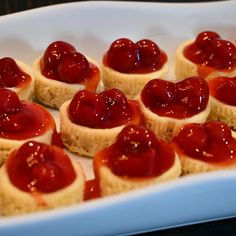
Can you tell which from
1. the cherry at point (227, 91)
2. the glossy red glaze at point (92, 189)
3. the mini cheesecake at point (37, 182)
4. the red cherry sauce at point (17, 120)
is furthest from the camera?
the cherry at point (227, 91)

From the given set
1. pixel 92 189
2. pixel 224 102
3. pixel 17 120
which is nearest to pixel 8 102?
pixel 17 120

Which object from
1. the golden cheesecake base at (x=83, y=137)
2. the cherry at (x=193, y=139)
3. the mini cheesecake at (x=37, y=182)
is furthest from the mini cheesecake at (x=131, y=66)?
the mini cheesecake at (x=37, y=182)

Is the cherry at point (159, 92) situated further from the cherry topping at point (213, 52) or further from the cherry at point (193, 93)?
the cherry topping at point (213, 52)

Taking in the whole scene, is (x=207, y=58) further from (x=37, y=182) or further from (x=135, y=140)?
(x=37, y=182)

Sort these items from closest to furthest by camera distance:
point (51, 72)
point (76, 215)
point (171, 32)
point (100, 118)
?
point (76, 215), point (100, 118), point (51, 72), point (171, 32)

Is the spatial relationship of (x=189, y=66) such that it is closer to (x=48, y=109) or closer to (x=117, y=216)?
(x=48, y=109)

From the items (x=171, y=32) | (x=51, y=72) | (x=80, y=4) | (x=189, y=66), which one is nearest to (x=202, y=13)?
(x=171, y=32)

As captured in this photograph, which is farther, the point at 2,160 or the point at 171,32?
the point at 171,32
